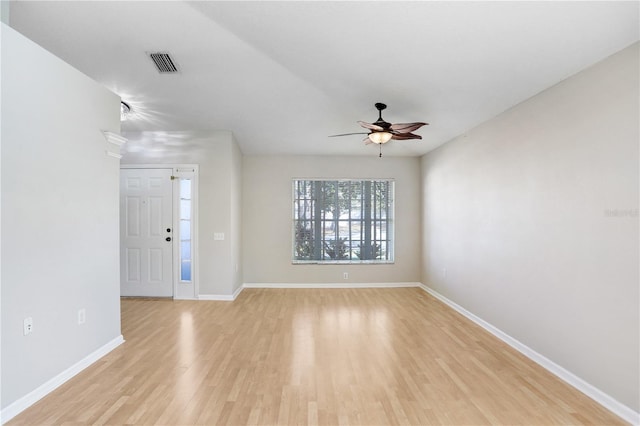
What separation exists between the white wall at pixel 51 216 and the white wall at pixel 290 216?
2937 millimetres

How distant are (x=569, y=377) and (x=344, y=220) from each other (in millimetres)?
4163

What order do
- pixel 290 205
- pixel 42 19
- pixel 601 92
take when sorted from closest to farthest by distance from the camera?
1. pixel 601 92
2. pixel 42 19
3. pixel 290 205

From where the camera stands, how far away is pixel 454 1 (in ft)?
7.11

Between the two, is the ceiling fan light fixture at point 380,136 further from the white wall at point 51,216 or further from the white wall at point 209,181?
the white wall at point 51,216

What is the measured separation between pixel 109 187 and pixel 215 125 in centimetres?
206

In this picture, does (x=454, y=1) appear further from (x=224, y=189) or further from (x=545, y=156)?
(x=224, y=189)

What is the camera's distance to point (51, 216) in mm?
2529

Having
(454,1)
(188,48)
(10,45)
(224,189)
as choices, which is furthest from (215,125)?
(454,1)

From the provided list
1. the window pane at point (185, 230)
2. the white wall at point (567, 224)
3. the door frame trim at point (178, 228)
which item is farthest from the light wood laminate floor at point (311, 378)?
the window pane at point (185, 230)

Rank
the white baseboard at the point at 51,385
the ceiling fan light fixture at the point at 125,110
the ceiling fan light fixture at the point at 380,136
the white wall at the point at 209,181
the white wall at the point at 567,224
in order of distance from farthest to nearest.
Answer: the white wall at the point at 209,181, the ceiling fan light fixture at the point at 125,110, the ceiling fan light fixture at the point at 380,136, the white wall at the point at 567,224, the white baseboard at the point at 51,385

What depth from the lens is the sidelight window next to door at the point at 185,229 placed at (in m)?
5.20

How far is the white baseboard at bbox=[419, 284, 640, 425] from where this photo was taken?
7.13 feet

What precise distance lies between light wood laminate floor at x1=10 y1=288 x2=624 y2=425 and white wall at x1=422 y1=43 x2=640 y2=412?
0.35m

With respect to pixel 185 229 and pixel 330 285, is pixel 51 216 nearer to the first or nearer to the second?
pixel 185 229
